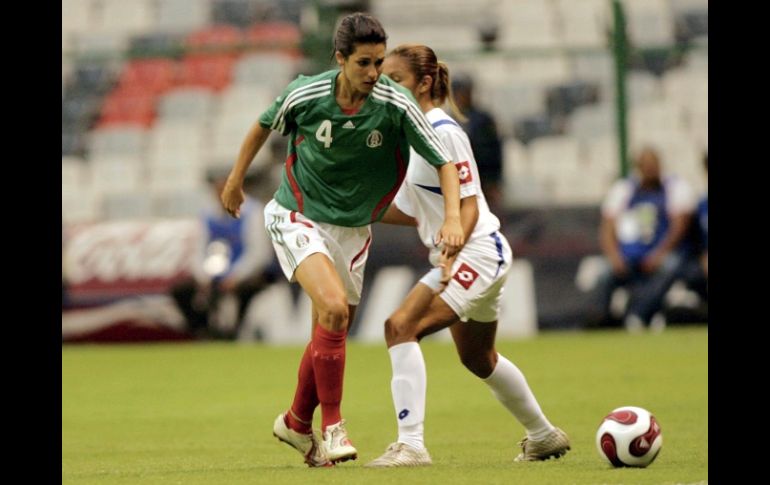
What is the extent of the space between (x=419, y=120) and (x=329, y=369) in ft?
4.00

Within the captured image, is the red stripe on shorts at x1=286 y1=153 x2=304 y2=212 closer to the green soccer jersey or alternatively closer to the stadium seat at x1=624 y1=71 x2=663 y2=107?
the green soccer jersey

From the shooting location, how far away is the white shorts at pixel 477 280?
7.00 metres

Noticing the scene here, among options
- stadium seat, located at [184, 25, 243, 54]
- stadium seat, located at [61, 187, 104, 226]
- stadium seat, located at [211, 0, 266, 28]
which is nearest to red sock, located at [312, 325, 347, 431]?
stadium seat, located at [61, 187, 104, 226]

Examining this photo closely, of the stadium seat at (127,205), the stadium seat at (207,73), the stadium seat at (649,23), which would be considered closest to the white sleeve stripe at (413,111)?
the stadium seat at (649,23)

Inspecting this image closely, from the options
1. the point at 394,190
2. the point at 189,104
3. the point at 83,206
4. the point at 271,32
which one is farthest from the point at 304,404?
the point at 271,32

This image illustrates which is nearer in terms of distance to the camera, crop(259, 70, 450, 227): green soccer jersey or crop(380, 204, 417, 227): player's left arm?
crop(259, 70, 450, 227): green soccer jersey

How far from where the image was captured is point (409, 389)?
270 inches

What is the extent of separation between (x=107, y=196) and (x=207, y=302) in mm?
3704

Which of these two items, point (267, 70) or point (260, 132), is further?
point (267, 70)

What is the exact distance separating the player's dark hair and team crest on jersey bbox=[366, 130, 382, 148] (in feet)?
1.34

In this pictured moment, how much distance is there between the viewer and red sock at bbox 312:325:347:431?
265 inches

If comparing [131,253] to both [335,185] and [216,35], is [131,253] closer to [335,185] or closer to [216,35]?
[216,35]

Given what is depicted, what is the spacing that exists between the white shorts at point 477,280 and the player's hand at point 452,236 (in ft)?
1.13
